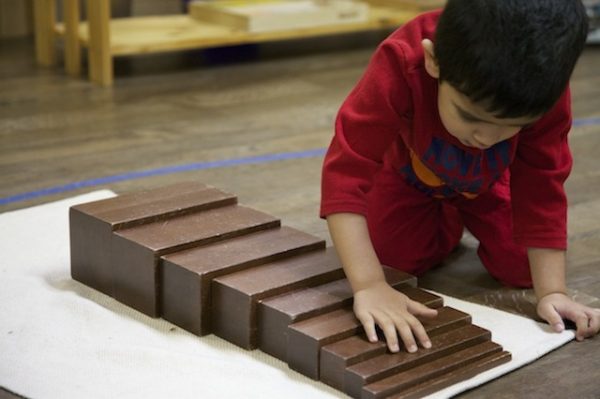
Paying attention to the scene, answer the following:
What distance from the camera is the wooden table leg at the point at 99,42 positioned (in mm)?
2594

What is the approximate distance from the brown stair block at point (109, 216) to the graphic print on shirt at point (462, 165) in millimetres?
284

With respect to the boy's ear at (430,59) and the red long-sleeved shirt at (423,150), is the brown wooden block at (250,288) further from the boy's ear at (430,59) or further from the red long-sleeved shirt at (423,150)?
the boy's ear at (430,59)

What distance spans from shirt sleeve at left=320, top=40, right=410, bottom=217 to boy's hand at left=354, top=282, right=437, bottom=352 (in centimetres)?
10

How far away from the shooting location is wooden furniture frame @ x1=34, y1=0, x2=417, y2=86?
2641 mm

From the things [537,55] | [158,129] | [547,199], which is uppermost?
[537,55]

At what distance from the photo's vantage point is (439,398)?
1.19 meters

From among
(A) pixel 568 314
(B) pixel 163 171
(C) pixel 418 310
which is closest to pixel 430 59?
(C) pixel 418 310

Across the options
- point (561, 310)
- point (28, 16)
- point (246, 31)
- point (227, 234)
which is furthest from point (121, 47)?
point (561, 310)

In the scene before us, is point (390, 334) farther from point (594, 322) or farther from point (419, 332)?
point (594, 322)

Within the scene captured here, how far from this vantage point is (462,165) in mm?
1402

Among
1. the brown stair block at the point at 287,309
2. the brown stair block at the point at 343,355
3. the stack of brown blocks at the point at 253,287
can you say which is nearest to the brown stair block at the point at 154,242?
the stack of brown blocks at the point at 253,287

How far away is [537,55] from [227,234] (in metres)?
0.49

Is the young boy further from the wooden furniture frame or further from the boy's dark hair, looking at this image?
the wooden furniture frame

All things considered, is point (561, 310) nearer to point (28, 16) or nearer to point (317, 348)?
point (317, 348)
